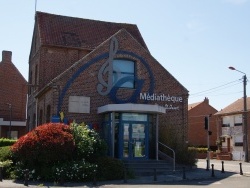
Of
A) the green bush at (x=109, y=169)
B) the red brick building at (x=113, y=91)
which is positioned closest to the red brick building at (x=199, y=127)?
the red brick building at (x=113, y=91)

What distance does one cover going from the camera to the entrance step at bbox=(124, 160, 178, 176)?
2103 cm

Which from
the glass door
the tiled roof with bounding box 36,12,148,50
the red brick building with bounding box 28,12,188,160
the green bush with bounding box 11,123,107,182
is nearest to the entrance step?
the glass door

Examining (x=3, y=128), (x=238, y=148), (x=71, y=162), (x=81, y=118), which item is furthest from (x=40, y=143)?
(x=238, y=148)

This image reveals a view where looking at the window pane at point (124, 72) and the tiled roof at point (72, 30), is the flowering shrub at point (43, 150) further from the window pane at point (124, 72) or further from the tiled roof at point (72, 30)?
the tiled roof at point (72, 30)

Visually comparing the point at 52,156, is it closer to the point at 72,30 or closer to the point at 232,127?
the point at 72,30

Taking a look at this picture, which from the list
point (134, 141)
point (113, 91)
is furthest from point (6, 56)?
point (134, 141)

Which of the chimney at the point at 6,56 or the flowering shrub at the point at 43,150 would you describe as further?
the chimney at the point at 6,56

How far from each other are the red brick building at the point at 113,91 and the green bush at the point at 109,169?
3.19 metres

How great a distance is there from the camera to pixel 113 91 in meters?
26.2

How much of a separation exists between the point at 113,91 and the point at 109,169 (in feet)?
25.8

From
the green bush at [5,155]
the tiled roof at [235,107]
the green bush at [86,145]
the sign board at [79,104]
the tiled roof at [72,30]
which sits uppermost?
the tiled roof at [72,30]

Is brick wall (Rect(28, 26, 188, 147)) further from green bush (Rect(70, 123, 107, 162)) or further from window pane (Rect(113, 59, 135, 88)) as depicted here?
green bush (Rect(70, 123, 107, 162))

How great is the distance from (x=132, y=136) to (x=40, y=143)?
6770mm

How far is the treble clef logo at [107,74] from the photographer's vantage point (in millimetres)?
25875
